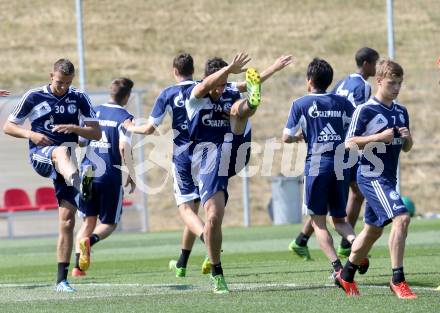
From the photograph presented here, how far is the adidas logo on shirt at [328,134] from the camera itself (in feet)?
39.1

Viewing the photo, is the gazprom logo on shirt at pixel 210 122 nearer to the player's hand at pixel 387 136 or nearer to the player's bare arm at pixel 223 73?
the player's bare arm at pixel 223 73

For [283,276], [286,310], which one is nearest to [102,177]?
[283,276]

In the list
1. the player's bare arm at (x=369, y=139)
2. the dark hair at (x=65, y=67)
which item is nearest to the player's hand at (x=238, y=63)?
the player's bare arm at (x=369, y=139)

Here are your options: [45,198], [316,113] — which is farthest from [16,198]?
[316,113]

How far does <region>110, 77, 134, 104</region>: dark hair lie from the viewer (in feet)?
47.0

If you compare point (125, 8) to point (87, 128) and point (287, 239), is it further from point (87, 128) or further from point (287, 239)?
point (87, 128)

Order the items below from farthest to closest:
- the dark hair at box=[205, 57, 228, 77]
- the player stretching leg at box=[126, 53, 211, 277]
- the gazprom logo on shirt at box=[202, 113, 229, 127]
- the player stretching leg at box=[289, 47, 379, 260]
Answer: the player stretching leg at box=[289, 47, 379, 260] → the player stretching leg at box=[126, 53, 211, 277] → the dark hair at box=[205, 57, 228, 77] → the gazprom logo on shirt at box=[202, 113, 229, 127]

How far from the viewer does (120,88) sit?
14359mm

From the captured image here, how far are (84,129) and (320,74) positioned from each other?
7.96 ft

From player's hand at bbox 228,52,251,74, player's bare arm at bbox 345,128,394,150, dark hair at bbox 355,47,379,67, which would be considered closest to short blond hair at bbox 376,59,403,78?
player's bare arm at bbox 345,128,394,150

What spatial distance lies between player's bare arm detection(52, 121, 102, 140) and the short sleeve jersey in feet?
0.22

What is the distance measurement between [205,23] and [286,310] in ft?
99.1

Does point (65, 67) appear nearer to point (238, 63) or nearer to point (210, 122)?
point (210, 122)

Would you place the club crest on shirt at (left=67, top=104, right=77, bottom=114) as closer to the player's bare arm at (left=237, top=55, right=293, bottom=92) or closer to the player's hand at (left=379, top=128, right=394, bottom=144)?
the player's bare arm at (left=237, top=55, right=293, bottom=92)
